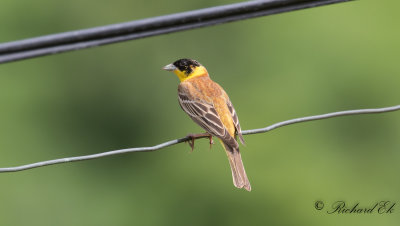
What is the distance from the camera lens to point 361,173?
1380cm

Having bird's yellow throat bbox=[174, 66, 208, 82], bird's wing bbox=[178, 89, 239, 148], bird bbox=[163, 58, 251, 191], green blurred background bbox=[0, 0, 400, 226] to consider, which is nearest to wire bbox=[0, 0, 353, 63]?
bird bbox=[163, 58, 251, 191]

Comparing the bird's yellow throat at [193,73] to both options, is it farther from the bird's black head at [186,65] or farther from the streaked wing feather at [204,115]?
the streaked wing feather at [204,115]

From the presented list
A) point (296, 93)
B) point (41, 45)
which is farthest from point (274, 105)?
point (41, 45)

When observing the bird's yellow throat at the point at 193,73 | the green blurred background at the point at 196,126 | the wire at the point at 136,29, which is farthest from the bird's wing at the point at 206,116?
the green blurred background at the point at 196,126

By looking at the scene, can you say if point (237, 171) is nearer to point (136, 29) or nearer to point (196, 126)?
point (136, 29)

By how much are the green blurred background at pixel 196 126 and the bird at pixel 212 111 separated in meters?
3.97

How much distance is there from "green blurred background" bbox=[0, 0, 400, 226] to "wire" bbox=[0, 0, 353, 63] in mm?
8110

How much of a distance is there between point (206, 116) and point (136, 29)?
140 inches

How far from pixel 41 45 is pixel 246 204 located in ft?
30.0

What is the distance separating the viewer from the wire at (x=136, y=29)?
4207 millimetres

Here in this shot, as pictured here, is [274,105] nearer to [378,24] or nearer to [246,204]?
[246,204]

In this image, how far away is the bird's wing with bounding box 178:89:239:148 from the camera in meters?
7.54

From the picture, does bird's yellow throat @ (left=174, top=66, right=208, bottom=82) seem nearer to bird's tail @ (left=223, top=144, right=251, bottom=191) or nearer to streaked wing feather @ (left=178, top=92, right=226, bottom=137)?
streaked wing feather @ (left=178, top=92, right=226, bottom=137)

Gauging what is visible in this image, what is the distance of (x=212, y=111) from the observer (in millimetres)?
7945
